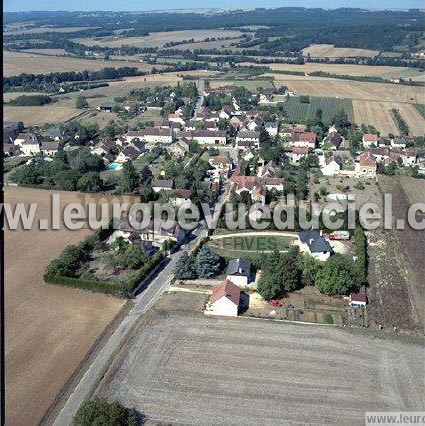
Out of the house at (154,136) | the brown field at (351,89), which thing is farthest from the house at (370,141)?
the brown field at (351,89)

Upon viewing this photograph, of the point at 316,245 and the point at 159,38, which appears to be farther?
the point at 159,38

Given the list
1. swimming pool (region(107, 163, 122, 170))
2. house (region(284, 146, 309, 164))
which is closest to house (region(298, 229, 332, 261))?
house (region(284, 146, 309, 164))

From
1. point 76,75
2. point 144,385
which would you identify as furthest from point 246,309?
point 76,75

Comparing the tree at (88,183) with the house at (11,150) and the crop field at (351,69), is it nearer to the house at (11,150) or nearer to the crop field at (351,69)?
the house at (11,150)

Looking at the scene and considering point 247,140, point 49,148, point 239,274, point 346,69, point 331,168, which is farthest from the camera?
point 346,69

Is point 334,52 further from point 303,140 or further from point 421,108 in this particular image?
point 303,140

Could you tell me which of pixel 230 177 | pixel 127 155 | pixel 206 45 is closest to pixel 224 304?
pixel 230 177
